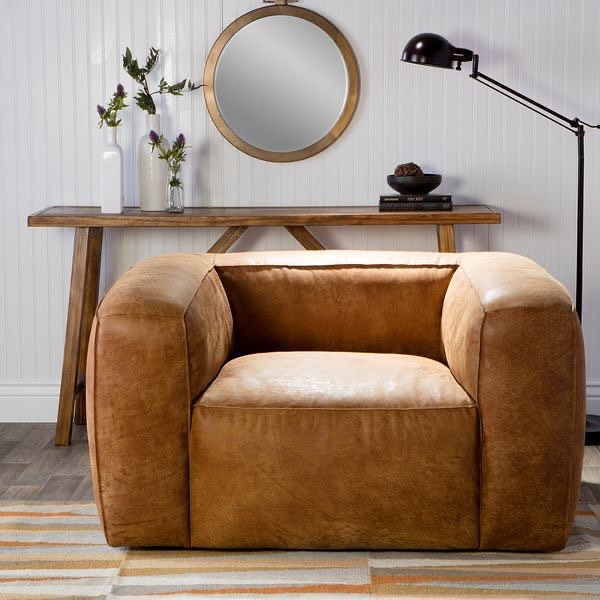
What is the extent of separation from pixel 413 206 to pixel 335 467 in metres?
1.29

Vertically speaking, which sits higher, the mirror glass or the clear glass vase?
the mirror glass

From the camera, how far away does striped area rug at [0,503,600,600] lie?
2.35 meters

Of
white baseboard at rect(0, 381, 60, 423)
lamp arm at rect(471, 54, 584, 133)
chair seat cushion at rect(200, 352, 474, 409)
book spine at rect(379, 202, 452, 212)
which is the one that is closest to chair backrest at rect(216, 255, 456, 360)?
chair seat cushion at rect(200, 352, 474, 409)

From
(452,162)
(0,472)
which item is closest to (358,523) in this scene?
(0,472)

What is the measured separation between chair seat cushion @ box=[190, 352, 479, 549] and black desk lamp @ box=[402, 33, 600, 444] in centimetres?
119

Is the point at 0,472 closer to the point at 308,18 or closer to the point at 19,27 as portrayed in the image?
the point at 19,27

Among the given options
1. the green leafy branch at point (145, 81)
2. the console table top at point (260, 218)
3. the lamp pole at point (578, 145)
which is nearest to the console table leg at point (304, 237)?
the console table top at point (260, 218)

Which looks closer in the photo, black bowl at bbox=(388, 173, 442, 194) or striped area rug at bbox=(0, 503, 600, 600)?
striped area rug at bbox=(0, 503, 600, 600)

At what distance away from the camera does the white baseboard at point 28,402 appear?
12.9ft

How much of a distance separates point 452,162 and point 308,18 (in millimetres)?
747

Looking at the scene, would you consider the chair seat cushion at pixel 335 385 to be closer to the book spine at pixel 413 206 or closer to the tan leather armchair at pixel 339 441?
the tan leather armchair at pixel 339 441

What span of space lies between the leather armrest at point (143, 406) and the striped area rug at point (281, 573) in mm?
96

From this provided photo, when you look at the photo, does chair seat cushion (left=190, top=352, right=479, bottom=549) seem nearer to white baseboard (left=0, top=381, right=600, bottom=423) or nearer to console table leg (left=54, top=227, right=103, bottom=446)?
console table leg (left=54, top=227, right=103, bottom=446)

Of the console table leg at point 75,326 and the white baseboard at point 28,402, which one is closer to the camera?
the console table leg at point 75,326
